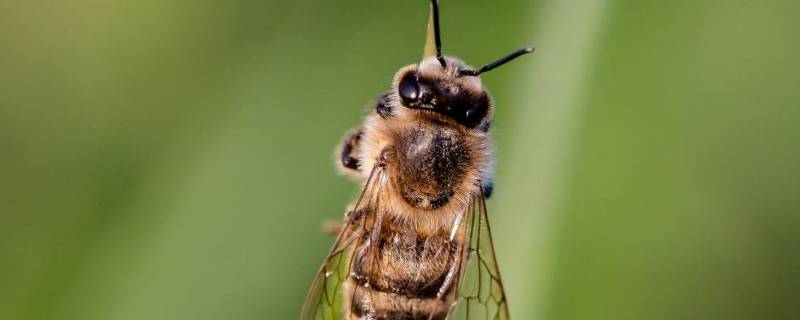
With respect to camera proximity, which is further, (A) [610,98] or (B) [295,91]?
(B) [295,91]

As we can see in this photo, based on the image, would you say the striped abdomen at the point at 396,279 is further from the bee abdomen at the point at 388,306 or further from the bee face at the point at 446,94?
the bee face at the point at 446,94

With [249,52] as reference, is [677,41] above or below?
above

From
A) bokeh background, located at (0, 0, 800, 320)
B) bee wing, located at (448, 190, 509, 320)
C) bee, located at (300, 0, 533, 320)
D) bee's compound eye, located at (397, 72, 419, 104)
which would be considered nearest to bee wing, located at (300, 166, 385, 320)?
bee, located at (300, 0, 533, 320)

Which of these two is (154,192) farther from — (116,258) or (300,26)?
(300,26)

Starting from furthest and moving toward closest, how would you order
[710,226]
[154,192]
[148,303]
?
[710,226] → [154,192] → [148,303]

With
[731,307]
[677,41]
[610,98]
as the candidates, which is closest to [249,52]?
[610,98]

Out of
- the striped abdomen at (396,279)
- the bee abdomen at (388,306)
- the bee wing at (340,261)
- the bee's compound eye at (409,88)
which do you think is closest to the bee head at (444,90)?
the bee's compound eye at (409,88)

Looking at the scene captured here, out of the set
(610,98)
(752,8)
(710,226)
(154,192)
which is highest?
(752,8)
